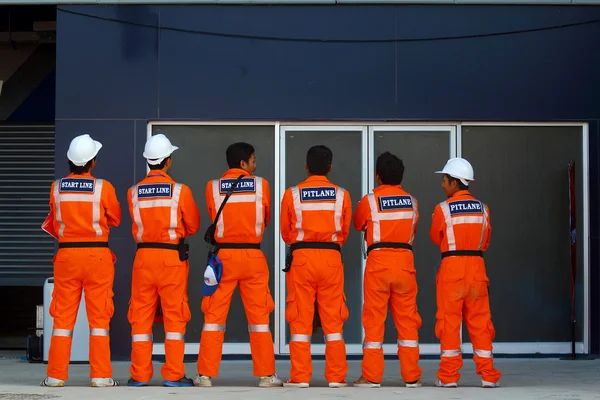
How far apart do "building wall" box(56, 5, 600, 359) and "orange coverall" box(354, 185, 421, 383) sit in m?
2.69

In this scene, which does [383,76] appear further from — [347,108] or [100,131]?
[100,131]

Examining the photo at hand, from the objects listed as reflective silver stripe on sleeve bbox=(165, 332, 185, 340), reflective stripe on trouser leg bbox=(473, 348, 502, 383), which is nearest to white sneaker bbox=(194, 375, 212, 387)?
reflective silver stripe on sleeve bbox=(165, 332, 185, 340)

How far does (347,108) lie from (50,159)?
3.94m

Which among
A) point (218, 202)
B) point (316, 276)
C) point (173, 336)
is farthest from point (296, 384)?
point (218, 202)

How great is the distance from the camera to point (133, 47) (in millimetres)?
11227

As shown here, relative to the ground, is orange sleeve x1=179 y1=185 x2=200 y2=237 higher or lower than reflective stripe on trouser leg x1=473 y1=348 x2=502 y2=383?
higher

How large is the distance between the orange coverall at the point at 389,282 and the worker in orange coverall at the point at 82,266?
7.01 ft

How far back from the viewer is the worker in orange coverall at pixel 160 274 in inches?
334

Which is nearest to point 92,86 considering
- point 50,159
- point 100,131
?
point 100,131

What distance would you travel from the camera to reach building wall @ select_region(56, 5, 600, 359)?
441 inches

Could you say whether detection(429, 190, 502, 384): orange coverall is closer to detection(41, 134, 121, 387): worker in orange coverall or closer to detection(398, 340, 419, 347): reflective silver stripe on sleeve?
detection(398, 340, 419, 347): reflective silver stripe on sleeve

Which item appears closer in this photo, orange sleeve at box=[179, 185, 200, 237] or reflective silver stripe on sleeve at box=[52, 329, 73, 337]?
reflective silver stripe on sleeve at box=[52, 329, 73, 337]

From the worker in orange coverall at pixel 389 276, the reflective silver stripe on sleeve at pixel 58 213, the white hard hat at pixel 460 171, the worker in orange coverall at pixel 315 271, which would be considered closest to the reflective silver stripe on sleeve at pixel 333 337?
the worker in orange coverall at pixel 315 271

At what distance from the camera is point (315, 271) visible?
335 inches
